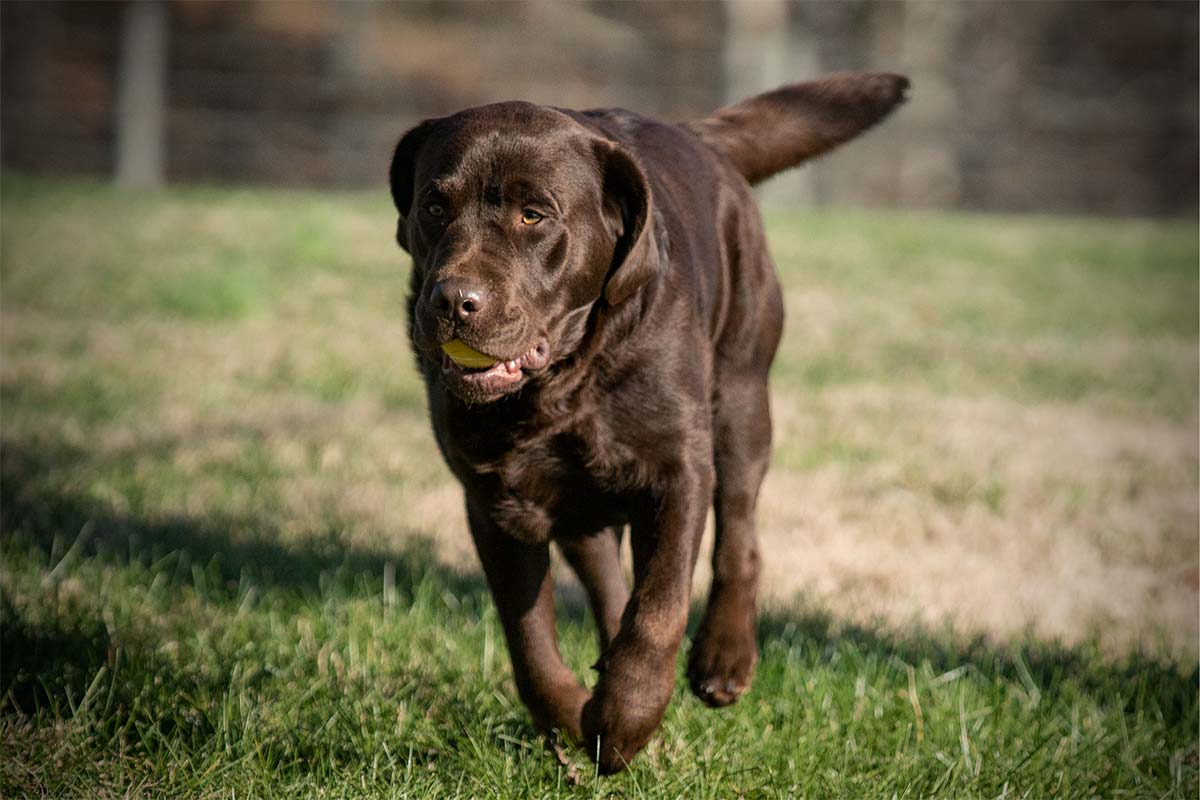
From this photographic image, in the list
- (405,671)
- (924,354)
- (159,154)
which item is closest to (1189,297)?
(924,354)

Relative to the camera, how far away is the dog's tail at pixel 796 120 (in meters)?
3.84

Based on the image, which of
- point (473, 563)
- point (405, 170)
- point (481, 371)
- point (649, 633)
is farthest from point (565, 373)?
point (473, 563)

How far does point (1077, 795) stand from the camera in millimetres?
2793

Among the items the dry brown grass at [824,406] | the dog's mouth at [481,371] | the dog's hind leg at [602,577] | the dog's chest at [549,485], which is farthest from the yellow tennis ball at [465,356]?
the dry brown grass at [824,406]

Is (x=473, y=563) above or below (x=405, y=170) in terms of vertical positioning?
below

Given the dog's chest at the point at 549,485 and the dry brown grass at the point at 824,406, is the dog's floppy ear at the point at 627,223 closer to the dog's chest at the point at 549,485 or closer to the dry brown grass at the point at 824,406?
the dog's chest at the point at 549,485

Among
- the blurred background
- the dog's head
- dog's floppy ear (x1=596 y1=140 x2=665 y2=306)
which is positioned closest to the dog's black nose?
the dog's head

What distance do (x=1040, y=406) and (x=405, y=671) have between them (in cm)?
452

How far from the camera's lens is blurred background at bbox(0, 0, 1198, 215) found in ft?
51.7

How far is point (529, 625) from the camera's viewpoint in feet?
9.64

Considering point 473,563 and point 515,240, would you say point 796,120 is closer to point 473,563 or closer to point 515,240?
point 515,240

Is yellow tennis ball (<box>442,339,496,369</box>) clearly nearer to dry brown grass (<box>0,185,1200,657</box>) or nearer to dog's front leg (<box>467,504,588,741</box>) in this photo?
dog's front leg (<box>467,504,588,741</box>)

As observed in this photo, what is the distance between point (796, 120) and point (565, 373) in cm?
146

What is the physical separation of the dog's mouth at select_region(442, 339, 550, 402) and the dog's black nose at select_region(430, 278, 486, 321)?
7 centimetres
